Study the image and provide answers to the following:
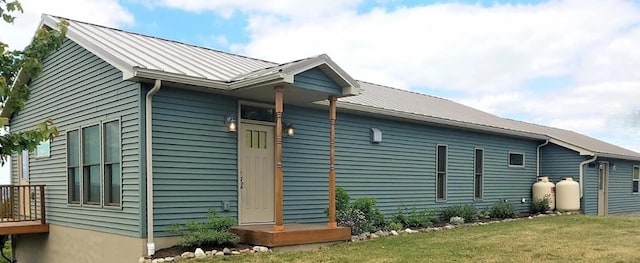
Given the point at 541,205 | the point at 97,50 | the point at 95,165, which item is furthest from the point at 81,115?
the point at 541,205

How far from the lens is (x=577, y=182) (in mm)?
15672

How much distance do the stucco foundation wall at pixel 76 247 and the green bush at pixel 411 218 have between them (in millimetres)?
5455

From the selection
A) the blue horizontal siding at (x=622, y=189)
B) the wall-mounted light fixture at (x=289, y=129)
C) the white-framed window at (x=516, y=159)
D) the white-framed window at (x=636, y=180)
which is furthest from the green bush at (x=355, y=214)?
the white-framed window at (x=636, y=180)

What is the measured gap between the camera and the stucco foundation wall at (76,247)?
7832 millimetres

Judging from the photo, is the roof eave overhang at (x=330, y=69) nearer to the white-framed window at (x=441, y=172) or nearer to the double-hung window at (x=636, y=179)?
the white-framed window at (x=441, y=172)

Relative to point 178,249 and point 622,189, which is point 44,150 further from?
point 622,189

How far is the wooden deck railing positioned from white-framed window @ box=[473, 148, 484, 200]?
10133mm

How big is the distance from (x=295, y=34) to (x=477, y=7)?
540 cm

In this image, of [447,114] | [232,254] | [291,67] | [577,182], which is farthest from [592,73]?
[232,254]

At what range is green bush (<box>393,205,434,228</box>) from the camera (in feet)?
36.8

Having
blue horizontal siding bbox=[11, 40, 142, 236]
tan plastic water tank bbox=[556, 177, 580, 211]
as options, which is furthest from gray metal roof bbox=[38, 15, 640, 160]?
tan plastic water tank bbox=[556, 177, 580, 211]

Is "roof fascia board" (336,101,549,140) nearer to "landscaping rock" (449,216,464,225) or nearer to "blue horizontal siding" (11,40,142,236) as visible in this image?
"landscaping rock" (449,216,464,225)

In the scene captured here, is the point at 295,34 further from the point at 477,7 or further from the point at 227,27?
the point at 477,7

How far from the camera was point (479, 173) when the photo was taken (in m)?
14.0
